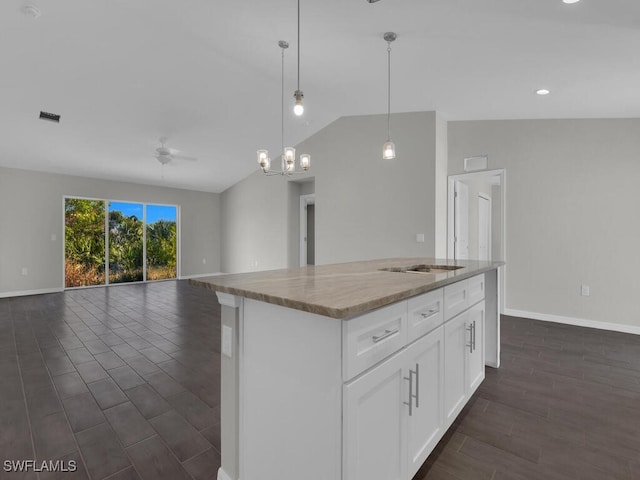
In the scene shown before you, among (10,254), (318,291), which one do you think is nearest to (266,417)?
(318,291)

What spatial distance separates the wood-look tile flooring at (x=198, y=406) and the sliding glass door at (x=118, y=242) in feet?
10.6

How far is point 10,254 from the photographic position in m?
5.88

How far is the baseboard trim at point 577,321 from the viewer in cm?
373

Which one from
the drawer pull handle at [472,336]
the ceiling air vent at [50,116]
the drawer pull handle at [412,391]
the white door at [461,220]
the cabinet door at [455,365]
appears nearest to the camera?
the drawer pull handle at [412,391]

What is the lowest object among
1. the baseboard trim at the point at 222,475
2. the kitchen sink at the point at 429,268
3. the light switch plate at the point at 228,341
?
the baseboard trim at the point at 222,475

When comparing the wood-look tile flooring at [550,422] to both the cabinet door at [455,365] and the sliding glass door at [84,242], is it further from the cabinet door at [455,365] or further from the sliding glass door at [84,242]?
the sliding glass door at [84,242]

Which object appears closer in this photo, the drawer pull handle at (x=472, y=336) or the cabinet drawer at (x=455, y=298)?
the cabinet drawer at (x=455, y=298)

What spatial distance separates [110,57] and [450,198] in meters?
4.77

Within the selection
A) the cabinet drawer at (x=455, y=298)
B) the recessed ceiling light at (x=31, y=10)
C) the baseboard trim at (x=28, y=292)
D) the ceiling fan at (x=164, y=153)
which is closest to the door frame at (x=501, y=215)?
the cabinet drawer at (x=455, y=298)

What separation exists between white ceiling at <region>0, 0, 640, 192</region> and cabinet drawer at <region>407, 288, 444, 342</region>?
217 cm

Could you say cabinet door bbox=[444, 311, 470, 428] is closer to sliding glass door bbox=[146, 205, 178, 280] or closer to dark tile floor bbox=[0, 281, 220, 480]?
dark tile floor bbox=[0, 281, 220, 480]

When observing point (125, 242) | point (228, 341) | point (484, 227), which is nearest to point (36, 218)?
point (125, 242)

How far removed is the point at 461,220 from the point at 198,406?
176 inches

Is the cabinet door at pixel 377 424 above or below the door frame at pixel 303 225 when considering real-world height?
below
